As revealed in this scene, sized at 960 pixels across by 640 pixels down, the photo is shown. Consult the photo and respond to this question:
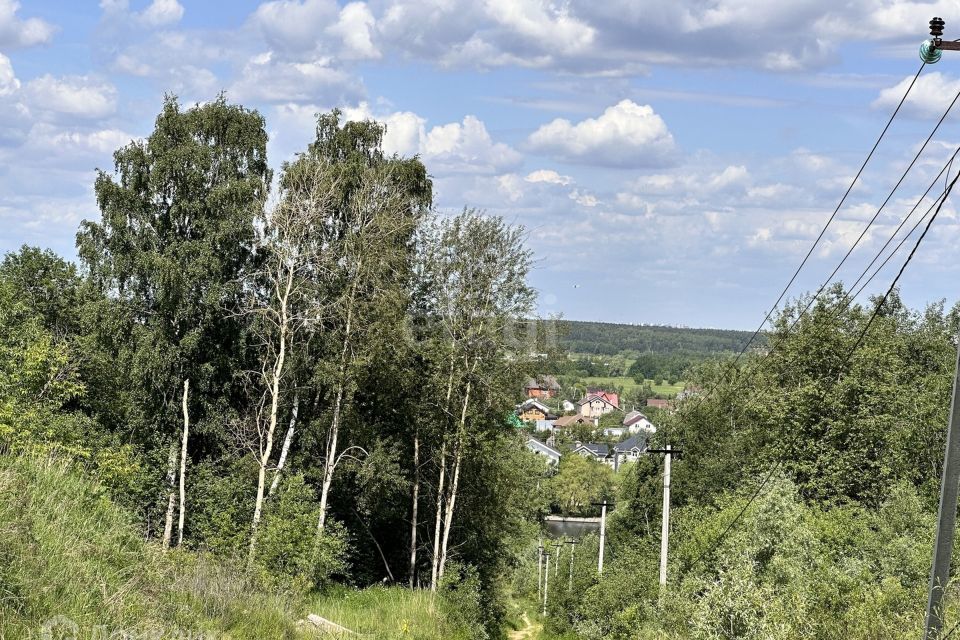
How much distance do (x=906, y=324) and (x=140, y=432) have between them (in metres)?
40.1

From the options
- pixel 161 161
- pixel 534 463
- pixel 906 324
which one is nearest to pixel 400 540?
pixel 534 463

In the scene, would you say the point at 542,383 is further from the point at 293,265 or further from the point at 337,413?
the point at 293,265

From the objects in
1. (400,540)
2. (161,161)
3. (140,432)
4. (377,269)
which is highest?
(161,161)

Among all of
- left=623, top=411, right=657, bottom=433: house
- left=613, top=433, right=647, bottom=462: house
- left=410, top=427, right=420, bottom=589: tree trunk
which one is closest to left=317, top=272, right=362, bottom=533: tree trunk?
left=410, top=427, right=420, bottom=589: tree trunk

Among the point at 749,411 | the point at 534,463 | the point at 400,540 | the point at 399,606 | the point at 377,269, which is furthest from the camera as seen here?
the point at 534,463

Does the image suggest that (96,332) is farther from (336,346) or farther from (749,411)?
(749,411)

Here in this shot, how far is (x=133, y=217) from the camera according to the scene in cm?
2652

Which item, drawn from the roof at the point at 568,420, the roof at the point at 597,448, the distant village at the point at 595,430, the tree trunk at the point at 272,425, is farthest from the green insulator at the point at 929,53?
the roof at the point at 568,420

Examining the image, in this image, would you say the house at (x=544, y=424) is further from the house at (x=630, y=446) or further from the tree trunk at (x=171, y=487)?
the tree trunk at (x=171, y=487)

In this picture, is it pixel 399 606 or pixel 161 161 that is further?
pixel 161 161

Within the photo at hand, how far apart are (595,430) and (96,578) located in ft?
472

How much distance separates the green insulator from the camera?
933 centimetres

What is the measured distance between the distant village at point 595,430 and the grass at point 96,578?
79.3 metres

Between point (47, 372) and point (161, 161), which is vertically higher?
point (161, 161)
